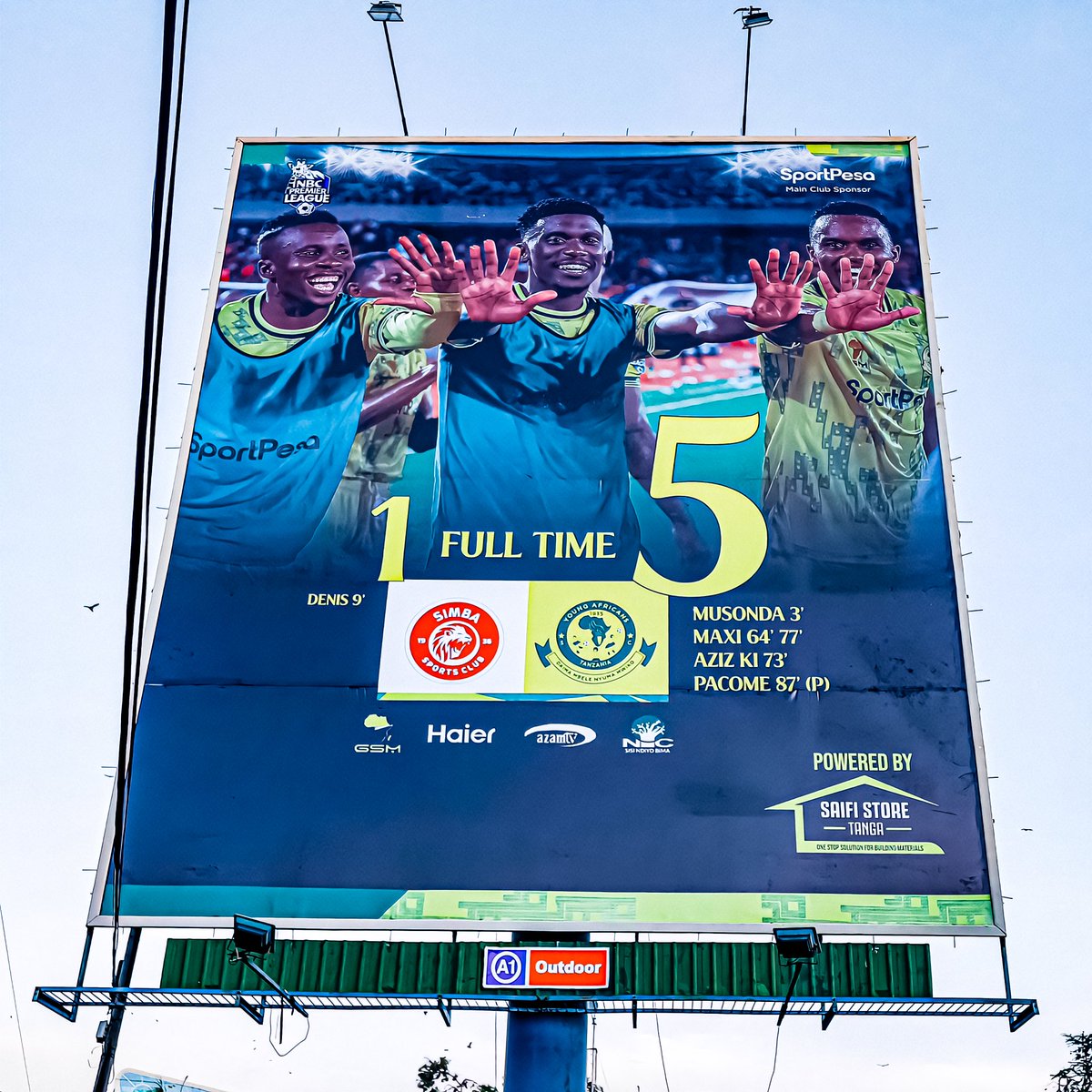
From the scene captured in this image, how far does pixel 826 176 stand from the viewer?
19391 millimetres

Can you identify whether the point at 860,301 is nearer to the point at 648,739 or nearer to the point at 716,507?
the point at 716,507

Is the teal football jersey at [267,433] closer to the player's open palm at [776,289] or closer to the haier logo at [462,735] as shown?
the haier logo at [462,735]

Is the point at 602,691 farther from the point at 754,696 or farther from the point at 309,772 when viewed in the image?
the point at 309,772

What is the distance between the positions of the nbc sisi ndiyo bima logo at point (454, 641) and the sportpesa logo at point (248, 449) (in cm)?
296

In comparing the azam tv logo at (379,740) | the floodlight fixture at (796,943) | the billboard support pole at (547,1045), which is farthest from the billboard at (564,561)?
the billboard support pole at (547,1045)

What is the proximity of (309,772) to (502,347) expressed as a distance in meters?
6.17

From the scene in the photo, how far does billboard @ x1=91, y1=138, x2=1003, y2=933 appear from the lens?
14.6 metres

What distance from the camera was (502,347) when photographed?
1808 cm

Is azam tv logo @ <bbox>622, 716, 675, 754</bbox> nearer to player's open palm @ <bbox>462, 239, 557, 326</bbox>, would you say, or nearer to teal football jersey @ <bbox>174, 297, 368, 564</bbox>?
teal football jersey @ <bbox>174, 297, 368, 564</bbox>

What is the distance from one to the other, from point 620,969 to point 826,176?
11.2m

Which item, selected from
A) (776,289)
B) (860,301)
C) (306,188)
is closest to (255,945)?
(776,289)

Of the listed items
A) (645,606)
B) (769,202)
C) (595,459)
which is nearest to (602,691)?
(645,606)

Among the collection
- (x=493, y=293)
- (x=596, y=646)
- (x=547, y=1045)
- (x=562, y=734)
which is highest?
(x=493, y=293)

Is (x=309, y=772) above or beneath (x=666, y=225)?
beneath
